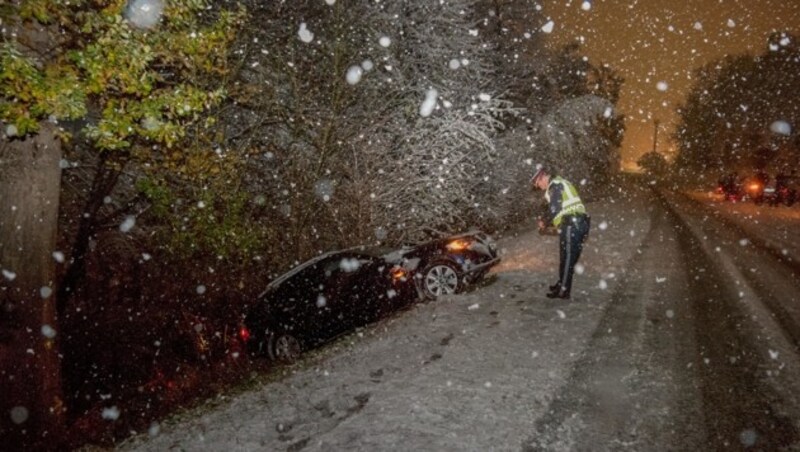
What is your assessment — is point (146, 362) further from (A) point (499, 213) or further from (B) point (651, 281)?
(A) point (499, 213)

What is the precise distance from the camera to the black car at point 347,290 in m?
8.35

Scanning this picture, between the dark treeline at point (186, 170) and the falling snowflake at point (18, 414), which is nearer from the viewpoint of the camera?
the dark treeline at point (186, 170)

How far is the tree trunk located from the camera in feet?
18.0

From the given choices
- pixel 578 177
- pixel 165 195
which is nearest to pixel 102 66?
pixel 165 195

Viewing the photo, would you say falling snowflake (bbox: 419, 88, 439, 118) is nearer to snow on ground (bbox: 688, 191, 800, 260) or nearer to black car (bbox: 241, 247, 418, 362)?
black car (bbox: 241, 247, 418, 362)

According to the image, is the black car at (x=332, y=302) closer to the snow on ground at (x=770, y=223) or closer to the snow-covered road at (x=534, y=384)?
the snow-covered road at (x=534, y=384)

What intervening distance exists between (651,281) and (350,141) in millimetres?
7065

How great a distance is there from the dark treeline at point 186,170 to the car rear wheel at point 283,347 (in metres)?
0.73

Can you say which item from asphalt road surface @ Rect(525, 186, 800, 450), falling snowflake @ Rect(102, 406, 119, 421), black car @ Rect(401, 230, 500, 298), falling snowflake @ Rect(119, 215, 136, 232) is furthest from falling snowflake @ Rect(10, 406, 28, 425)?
asphalt road surface @ Rect(525, 186, 800, 450)

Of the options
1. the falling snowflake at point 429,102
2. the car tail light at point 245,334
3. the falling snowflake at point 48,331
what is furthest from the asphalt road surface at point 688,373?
the falling snowflake at point 429,102

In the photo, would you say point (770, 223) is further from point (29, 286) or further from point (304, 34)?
point (29, 286)

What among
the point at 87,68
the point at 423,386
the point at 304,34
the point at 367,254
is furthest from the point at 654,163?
the point at 87,68

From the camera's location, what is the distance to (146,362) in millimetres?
9656

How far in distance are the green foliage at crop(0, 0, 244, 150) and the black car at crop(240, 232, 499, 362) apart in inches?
139
